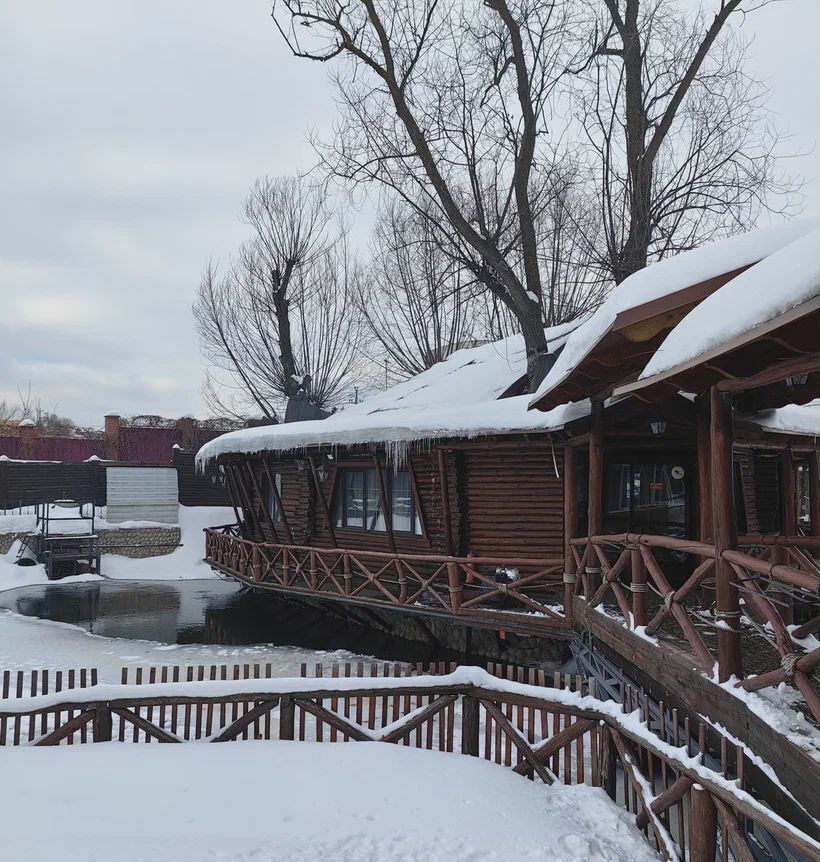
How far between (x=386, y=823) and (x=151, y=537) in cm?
2074

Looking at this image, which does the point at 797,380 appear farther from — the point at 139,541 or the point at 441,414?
the point at 139,541

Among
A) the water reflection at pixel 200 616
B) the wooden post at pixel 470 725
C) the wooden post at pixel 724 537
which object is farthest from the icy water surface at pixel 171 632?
the wooden post at pixel 724 537

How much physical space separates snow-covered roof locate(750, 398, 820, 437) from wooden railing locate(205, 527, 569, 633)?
11.8ft

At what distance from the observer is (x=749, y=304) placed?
3.86 metres

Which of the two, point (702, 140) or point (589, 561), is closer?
point (589, 561)

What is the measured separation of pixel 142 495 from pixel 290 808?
22415 mm

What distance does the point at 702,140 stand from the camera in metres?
14.6

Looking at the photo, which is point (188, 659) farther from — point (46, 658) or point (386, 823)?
point (386, 823)

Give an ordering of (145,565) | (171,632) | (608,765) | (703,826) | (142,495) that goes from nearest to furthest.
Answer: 1. (703,826)
2. (608,765)
3. (171,632)
4. (145,565)
5. (142,495)

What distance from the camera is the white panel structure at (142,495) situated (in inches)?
977

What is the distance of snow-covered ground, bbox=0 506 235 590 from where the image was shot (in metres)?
19.8

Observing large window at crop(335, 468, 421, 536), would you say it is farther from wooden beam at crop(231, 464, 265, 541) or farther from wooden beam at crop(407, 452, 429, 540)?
wooden beam at crop(231, 464, 265, 541)

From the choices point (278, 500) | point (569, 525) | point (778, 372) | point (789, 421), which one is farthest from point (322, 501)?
point (778, 372)

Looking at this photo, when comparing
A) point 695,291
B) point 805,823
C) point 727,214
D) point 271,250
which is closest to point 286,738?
point 805,823
